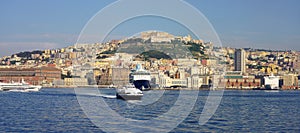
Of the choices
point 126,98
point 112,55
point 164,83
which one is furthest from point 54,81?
point 126,98

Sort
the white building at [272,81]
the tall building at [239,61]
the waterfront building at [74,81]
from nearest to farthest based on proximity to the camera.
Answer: the white building at [272,81]
the waterfront building at [74,81]
the tall building at [239,61]

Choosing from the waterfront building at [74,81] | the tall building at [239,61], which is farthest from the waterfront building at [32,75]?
the tall building at [239,61]

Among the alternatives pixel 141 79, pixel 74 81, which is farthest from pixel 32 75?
pixel 141 79

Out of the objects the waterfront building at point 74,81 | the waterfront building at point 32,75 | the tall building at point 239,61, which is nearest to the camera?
the waterfront building at point 32,75

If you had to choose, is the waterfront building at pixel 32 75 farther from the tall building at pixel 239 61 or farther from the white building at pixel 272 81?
the tall building at pixel 239 61

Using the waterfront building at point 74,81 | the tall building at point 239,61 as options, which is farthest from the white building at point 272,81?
the waterfront building at point 74,81

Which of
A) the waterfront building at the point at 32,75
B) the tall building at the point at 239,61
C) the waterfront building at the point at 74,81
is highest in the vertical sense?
the tall building at the point at 239,61

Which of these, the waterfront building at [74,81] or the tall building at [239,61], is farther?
the tall building at [239,61]

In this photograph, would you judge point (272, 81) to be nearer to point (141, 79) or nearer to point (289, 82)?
point (289, 82)

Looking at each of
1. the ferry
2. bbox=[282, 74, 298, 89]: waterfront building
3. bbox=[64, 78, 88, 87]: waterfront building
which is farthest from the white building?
the ferry

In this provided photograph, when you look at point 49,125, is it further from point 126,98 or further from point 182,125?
point 126,98

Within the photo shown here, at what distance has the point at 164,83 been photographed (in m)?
96.6

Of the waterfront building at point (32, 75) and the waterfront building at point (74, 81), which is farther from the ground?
the waterfront building at point (32, 75)

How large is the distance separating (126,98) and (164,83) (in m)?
53.9
